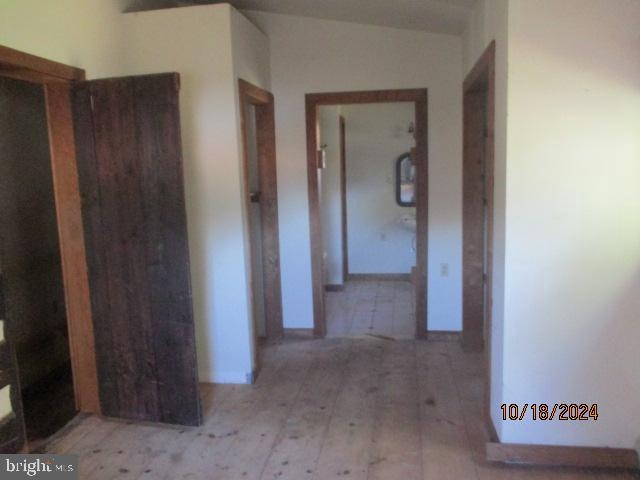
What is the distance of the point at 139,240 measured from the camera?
9.43 feet

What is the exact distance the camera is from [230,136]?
3357 mm

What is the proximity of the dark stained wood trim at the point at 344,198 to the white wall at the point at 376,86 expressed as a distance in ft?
6.42

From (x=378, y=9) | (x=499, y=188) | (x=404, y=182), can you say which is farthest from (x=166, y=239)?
(x=404, y=182)

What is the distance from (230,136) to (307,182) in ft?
3.48

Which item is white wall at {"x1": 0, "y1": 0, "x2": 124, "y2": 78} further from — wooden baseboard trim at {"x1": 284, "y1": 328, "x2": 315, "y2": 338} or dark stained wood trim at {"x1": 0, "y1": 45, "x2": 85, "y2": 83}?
wooden baseboard trim at {"x1": 284, "y1": 328, "x2": 315, "y2": 338}

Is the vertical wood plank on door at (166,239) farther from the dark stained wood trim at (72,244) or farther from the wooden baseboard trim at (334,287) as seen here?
the wooden baseboard trim at (334,287)

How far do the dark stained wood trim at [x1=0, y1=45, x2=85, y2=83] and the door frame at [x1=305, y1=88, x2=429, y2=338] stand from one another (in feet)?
6.00

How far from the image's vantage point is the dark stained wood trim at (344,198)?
6242 millimetres

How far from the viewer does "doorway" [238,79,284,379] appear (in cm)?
423

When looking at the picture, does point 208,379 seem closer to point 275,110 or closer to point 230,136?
point 230,136

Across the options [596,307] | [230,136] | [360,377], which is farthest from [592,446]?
[230,136]

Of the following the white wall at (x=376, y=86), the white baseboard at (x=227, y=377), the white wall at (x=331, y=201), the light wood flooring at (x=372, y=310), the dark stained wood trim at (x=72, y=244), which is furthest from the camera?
the white wall at (x=331, y=201)

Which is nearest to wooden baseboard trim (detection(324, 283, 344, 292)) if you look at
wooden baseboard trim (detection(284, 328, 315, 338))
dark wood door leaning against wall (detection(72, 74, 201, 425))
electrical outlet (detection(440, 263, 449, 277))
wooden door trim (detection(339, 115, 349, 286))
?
wooden door trim (detection(339, 115, 349, 286))
